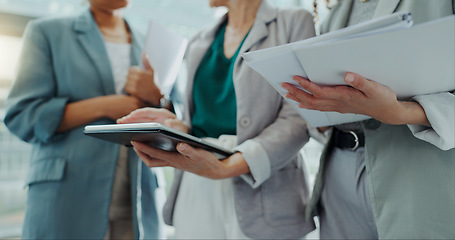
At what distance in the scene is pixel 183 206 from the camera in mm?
961

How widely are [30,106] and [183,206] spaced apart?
0.63 m

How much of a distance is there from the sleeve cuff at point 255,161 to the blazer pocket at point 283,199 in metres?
0.07

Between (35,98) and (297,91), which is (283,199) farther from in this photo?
(35,98)

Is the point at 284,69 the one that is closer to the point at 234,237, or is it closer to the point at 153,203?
the point at 234,237

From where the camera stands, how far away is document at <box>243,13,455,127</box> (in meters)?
0.45

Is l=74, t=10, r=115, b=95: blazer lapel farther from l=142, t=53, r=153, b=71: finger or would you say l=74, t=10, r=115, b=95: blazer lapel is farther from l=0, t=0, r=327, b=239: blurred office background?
l=0, t=0, r=327, b=239: blurred office background

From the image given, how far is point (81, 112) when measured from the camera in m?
1.08

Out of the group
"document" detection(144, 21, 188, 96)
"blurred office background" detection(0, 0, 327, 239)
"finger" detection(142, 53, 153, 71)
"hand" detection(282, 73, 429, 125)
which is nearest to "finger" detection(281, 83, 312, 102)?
"hand" detection(282, 73, 429, 125)

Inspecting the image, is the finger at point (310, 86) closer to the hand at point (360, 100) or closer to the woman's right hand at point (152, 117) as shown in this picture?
the hand at point (360, 100)

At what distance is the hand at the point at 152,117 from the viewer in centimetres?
83

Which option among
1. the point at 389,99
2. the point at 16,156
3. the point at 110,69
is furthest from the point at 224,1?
the point at 16,156

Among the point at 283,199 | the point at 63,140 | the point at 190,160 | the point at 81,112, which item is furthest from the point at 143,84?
the point at 283,199

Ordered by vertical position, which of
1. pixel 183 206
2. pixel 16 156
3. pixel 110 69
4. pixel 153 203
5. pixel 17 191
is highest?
pixel 110 69

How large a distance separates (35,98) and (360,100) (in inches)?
41.1
